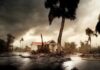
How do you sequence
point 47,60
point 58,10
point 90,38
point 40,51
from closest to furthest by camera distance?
point 47,60, point 58,10, point 40,51, point 90,38

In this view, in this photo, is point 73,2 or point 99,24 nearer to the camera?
point 73,2

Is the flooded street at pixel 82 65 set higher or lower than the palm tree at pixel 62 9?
lower

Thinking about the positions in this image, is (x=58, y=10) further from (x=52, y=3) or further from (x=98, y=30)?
(x=98, y=30)

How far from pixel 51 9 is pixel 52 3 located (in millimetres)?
1457

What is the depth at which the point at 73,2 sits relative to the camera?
5816cm

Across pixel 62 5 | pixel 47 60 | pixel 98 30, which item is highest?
pixel 62 5

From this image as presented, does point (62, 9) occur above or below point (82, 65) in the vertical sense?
above

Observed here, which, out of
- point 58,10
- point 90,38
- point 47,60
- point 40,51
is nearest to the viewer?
point 47,60

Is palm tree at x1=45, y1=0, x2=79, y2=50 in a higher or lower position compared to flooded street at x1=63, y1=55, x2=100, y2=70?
higher

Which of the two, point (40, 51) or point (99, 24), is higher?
point (99, 24)

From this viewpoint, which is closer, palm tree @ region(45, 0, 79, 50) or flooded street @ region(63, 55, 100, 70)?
flooded street @ region(63, 55, 100, 70)

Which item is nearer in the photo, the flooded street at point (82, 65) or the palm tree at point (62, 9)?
the flooded street at point (82, 65)

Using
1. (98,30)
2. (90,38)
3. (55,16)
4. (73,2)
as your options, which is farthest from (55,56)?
(90,38)

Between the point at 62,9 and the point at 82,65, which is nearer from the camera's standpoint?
the point at 82,65
